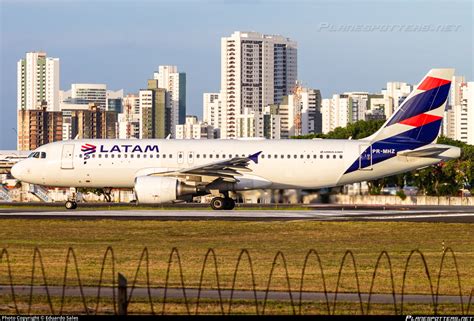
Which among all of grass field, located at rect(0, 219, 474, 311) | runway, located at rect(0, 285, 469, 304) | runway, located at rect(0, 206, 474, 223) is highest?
runway, located at rect(0, 206, 474, 223)

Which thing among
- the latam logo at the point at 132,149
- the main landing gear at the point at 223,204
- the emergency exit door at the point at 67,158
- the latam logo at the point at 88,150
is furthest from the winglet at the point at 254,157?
the emergency exit door at the point at 67,158

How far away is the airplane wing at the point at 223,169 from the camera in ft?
188

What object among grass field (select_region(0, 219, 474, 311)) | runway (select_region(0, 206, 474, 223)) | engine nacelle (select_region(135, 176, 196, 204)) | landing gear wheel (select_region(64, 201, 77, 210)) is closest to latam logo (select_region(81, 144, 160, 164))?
landing gear wheel (select_region(64, 201, 77, 210))

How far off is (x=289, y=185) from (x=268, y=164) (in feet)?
5.97

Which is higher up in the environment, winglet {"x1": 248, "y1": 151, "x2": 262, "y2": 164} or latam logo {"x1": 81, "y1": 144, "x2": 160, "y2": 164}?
latam logo {"x1": 81, "y1": 144, "x2": 160, "y2": 164}

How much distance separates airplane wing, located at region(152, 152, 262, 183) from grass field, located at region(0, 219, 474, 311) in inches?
411

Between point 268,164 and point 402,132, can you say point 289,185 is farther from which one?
point 402,132

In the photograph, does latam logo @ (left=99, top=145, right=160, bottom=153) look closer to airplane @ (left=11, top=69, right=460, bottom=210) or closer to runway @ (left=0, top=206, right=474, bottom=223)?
airplane @ (left=11, top=69, right=460, bottom=210)

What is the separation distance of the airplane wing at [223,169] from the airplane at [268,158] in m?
0.08

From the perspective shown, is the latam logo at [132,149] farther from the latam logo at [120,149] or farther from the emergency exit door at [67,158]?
the emergency exit door at [67,158]

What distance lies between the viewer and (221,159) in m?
59.7

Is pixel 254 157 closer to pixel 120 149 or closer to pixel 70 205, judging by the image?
pixel 120 149

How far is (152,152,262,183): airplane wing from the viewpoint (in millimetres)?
57438

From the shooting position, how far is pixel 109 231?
42.1 metres
